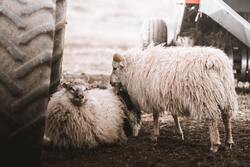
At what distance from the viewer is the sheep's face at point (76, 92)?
13.3 feet

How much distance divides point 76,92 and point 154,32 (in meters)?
3.42

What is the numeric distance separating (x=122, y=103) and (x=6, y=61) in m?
A: 2.63

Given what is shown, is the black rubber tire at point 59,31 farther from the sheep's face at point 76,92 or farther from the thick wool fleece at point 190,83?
the thick wool fleece at point 190,83

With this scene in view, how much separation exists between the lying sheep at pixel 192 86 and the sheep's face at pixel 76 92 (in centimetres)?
69

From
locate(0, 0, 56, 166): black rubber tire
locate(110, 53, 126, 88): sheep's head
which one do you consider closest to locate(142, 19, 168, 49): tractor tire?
locate(110, 53, 126, 88): sheep's head

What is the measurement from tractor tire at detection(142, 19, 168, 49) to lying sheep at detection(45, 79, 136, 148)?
9.74 feet

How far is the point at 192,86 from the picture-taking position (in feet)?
12.9

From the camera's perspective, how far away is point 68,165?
3342 mm

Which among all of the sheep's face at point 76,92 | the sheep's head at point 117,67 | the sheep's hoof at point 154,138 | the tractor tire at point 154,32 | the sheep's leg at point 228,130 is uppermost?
the tractor tire at point 154,32

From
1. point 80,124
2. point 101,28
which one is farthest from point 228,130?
point 101,28

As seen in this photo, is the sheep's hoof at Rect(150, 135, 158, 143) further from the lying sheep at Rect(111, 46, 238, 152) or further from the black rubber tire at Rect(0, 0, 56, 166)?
the black rubber tire at Rect(0, 0, 56, 166)


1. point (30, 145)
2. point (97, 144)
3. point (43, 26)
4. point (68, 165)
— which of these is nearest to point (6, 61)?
point (43, 26)

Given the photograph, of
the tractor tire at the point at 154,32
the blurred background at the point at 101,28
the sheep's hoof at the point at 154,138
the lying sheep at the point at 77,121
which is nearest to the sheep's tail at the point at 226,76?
the sheep's hoof at the point at 154,138

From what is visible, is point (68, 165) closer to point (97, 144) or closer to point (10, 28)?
point (97, 144)
